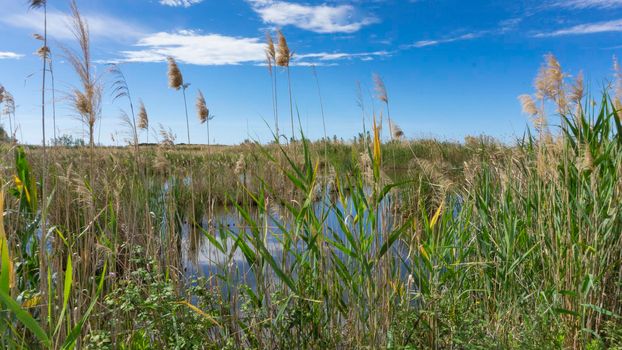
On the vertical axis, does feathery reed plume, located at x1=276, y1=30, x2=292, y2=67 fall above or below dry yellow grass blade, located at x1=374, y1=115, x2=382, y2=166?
above

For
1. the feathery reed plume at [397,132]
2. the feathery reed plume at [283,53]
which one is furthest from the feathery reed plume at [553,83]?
the feathery reed plume at [283,53]

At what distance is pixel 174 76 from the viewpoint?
407 cm

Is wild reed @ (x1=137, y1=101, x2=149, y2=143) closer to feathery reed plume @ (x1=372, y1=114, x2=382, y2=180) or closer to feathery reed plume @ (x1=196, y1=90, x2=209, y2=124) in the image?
feathery reed plume @ (x1=196, y1=90, x2=209, y2=124)

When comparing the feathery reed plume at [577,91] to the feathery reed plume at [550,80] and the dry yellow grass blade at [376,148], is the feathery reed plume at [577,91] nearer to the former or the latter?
the feathery reed plume at [550,80]

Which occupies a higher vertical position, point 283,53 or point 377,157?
point 283,53

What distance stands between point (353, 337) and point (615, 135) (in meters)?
2.35

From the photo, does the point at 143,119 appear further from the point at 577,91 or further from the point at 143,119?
the point at 577,91

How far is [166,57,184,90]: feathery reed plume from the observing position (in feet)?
13.4

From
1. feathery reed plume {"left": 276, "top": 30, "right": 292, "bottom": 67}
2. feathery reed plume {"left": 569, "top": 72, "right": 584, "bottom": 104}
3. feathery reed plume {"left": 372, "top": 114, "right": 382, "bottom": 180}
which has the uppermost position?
feathery reed plume {"left": 276, "top": 30, "right": 292, "bottom": 67}

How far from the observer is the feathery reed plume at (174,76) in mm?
4070

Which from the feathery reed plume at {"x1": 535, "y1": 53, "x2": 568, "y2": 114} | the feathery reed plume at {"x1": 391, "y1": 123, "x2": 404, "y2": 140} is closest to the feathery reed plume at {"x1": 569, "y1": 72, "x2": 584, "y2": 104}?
the feathery reed plume at {"x1": 535, "y1": 53, "x2": 568, "y2": 114}

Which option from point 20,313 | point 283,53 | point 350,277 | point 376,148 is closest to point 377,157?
point 376,148

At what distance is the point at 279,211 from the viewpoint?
276 centimetres

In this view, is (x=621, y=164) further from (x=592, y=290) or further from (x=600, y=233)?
(x=592, y=290)
